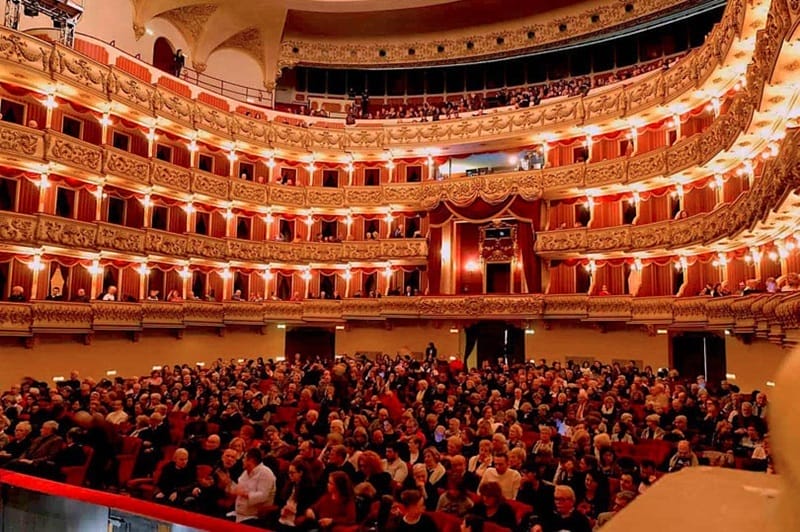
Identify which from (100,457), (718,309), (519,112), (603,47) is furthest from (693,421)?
(603,47)

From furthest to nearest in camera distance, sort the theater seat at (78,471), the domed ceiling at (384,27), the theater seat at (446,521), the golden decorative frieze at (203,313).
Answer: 1. the domed ceiling at (384,27)
2. the golden decorative frieze at (203,313)
3. the theater seat at (78,471)
4. the theater seat at (446,521)

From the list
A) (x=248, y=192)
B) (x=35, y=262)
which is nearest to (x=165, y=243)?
(x=35, y=262)

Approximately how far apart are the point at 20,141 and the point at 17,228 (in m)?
2.59

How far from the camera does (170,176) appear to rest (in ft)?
73.8

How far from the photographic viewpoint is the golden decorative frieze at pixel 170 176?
21.8 metres

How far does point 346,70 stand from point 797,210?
1039 inches

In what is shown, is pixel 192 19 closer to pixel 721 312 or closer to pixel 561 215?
pixel 561 215

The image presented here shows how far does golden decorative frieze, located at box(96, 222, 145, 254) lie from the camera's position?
19.4 metres

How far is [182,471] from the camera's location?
266 inches

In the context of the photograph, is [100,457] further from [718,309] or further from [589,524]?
[718,309]

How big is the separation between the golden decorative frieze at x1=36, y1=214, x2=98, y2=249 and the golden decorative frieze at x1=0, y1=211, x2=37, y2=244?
0.60ft

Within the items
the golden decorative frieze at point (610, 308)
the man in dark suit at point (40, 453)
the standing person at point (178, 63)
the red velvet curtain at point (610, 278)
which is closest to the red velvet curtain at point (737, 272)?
the golden decorative frieze at point (610, 308)

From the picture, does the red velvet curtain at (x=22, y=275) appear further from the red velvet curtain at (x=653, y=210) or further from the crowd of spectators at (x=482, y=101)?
the red velvet curtain at (x=653, y=210)

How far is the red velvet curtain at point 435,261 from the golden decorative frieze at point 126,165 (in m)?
11.8
